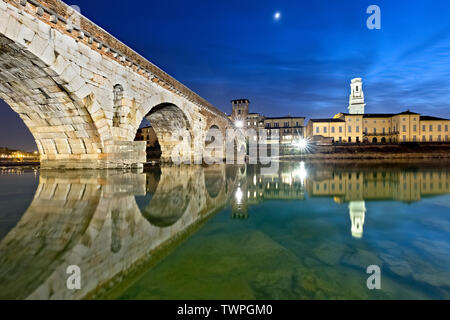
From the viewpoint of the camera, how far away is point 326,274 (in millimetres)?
2043

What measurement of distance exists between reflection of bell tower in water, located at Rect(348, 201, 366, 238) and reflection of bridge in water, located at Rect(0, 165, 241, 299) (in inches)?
95.1

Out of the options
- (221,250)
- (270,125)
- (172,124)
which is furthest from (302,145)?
(221,250)

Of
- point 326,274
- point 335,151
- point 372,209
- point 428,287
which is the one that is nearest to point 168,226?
point 326,274

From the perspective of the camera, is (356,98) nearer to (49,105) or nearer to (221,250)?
(49,105)

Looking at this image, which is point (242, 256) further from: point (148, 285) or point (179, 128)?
point (179, 128)

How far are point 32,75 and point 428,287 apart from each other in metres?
12.7

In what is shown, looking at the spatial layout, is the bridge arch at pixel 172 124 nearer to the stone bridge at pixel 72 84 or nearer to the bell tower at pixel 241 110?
the stone bridge at pixel 72 84

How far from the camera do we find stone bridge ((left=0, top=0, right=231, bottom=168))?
771 cm

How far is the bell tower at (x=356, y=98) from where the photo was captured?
8025cm

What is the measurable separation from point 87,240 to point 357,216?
4.39m

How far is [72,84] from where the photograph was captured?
9.38 metres

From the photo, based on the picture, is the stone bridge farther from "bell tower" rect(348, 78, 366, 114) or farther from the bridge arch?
"bell tower" rect(348, 78, 366, 114)

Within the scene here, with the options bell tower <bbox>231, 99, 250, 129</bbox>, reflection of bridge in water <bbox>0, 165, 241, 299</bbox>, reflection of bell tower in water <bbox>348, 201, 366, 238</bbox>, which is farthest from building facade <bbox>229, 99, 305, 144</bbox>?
reflection of bridge in water <bbox>0, 165, 241, 299</bbox>
